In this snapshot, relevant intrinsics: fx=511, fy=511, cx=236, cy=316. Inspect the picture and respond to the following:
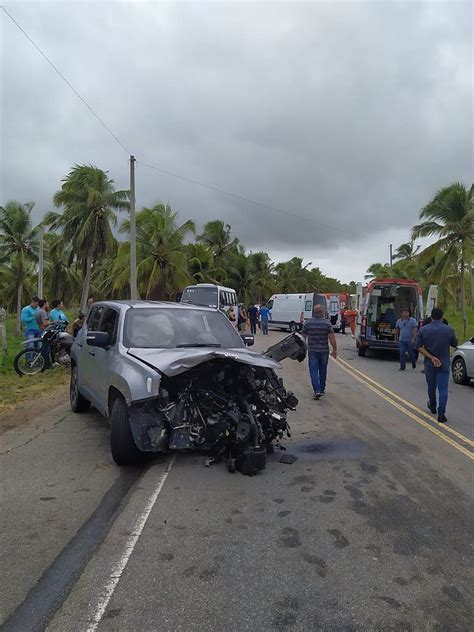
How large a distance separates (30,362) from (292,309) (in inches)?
796

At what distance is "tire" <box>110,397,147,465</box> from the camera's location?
519cm

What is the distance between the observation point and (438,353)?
809 cm

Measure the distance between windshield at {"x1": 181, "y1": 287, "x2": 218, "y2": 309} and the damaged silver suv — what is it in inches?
635

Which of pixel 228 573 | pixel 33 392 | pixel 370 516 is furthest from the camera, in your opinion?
pixel 33 392

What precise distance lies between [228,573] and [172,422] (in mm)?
2026

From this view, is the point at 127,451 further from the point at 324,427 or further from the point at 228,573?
the point at 324,427

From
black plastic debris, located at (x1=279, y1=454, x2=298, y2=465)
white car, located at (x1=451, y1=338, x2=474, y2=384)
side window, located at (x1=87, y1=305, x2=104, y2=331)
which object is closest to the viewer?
black plastic debris, located at (x1=279, y1=454, x2=298, y2=465)

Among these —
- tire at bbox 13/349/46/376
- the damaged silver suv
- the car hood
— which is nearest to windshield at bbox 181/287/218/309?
tire at bbox 13/349/46/376

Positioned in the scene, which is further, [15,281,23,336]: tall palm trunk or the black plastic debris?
[15,281,23,336]: tall palm trunk

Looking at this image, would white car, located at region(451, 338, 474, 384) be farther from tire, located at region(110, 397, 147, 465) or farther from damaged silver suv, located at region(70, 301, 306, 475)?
tire, located at region(110, 397, 147, 465)

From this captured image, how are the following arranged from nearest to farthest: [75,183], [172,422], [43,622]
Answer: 1. [43,622]
2. [172,422]
3. [75,183]

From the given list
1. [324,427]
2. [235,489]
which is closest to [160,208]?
[324,427]

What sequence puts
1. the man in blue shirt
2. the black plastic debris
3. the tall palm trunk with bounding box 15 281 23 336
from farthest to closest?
1. the tall palm trunk with bounding box 15 281 23 336
2. the man in blue shirt
3. the black plastic debris

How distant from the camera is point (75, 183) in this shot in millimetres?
29734
